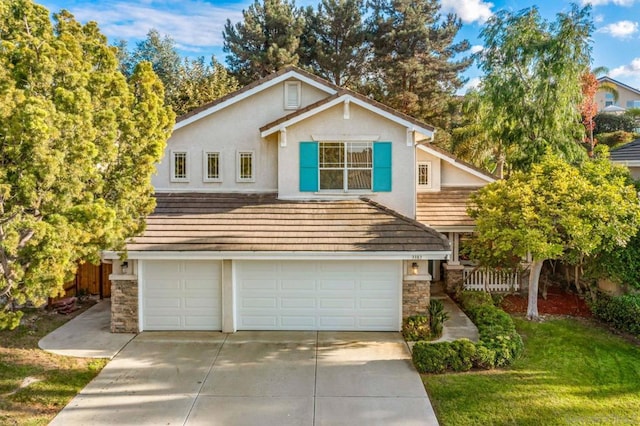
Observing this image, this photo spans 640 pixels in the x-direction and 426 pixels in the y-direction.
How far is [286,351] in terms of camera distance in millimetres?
10828

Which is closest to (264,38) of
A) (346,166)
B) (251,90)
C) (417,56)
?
(417,56)

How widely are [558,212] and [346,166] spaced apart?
6.38 m

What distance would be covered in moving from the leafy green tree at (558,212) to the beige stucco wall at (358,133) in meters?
2.54

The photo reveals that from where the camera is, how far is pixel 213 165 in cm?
1504

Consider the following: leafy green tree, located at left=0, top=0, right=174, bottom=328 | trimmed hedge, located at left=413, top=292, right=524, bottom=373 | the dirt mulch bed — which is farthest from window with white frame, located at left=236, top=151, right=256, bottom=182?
the dirt mulch bed

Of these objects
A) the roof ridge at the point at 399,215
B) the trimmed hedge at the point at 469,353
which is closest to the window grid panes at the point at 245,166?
the roof ridge at the point at 399,215

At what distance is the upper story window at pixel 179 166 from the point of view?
49.3 ft

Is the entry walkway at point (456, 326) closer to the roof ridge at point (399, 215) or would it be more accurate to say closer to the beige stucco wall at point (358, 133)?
the roof ridge at point (399, 215)

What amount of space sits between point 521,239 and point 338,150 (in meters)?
6.16

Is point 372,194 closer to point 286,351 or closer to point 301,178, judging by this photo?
point 301,178

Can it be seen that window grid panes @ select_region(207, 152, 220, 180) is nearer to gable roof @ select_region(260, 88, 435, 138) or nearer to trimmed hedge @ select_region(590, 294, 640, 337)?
gable roof @ select_region(260, 88, 435, 138)

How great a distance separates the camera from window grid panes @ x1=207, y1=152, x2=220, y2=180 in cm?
1502

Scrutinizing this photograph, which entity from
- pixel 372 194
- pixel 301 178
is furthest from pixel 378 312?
pixel 301 178

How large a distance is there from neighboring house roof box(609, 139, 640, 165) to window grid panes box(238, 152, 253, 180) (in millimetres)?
16446
